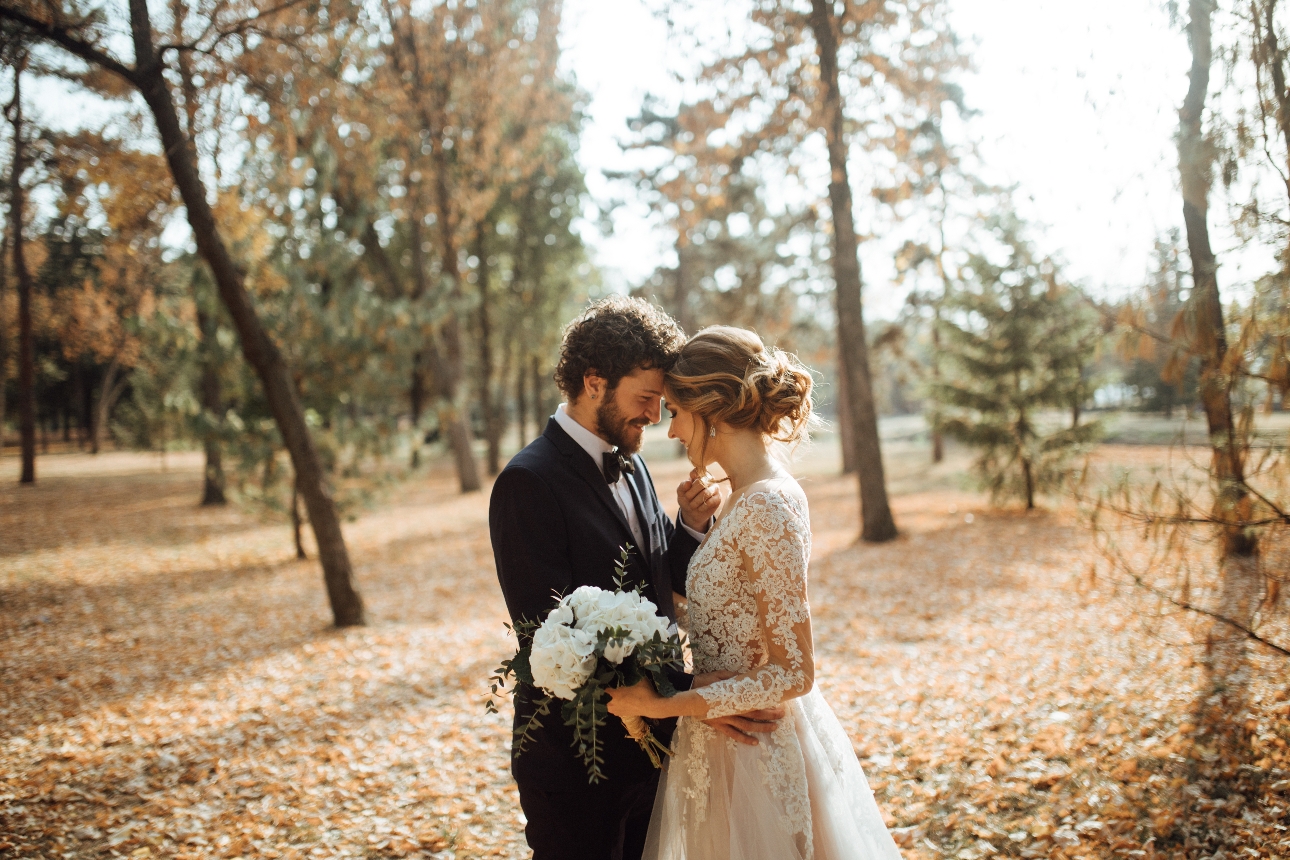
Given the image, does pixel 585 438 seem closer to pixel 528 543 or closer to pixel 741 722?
pixel 528 543

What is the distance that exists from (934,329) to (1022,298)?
173 cm

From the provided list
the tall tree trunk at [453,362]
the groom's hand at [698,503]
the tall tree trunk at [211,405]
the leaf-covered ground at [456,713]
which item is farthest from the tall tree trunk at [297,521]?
the groom's hand at [698,503]

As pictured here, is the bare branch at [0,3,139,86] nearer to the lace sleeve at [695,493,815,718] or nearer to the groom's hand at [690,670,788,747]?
the lace sleeve at [695,493,815,718]

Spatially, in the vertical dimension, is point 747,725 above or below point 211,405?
below

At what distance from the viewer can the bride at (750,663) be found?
88.7 inches

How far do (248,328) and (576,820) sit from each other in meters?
6.12

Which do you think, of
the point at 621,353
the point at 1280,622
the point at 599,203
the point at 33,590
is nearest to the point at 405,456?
the point at 33,590

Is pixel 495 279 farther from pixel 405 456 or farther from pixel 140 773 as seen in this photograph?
pixel 140 773

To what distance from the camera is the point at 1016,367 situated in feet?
40.9

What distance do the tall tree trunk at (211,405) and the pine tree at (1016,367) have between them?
39.3 ft

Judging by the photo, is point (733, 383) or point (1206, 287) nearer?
point (733, 383)

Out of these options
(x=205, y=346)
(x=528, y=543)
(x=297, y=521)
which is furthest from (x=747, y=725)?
(x=297, y=521)

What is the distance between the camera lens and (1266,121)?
3.11m

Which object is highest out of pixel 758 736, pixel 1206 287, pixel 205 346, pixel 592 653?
pixel 205 346
